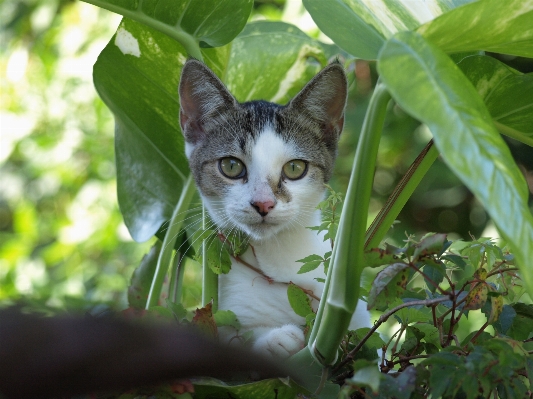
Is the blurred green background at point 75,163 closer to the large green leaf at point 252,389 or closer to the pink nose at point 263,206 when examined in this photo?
the pink nose at point 263,206

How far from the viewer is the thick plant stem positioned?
571 millimetres

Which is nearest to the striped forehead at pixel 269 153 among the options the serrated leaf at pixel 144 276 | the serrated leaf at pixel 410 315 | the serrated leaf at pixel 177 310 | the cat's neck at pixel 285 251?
the cat's neck at pixel 285 251

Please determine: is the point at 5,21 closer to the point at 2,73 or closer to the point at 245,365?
the point at 2,73

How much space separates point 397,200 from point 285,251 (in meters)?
0.43

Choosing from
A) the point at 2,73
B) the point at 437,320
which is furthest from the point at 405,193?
the point at 2,73

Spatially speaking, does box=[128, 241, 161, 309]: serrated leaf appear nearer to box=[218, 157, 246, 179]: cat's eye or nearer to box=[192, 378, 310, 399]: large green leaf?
box=[218, 157, 246, 179]: cat's eye

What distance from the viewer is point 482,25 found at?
1.76 feet

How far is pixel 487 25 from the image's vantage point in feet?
1.77

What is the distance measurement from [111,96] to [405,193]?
58 centimetres

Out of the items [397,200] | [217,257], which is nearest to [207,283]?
[217,257]

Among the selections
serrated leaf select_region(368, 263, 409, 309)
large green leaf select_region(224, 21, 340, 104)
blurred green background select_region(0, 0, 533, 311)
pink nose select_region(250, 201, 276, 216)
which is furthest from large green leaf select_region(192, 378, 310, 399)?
blurred green background select_region(0, 0, 533, 311)

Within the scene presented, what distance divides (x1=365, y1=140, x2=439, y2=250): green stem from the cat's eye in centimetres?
44

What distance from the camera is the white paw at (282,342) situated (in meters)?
0.83

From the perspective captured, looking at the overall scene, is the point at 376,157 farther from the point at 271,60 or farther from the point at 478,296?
the point at 271,60
